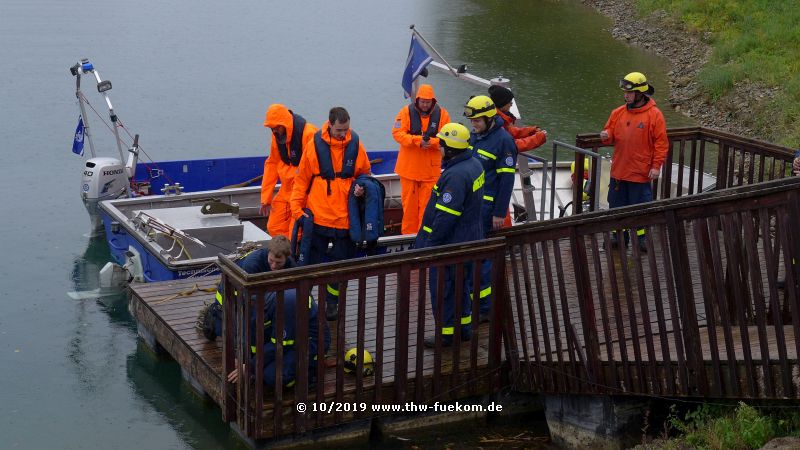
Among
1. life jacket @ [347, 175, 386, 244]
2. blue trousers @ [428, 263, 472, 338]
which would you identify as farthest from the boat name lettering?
blue trousers @ [428, 263, 472, 338]

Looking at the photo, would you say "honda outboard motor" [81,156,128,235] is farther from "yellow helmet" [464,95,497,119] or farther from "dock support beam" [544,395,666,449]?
"dock support beam" [544,395,666,449]

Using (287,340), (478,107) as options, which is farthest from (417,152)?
(287,340)

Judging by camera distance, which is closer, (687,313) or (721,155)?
(687,313)

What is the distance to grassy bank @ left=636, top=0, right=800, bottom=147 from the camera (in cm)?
1928

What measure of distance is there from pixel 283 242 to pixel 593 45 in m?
23.5

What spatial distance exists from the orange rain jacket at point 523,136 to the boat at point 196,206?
18 cm

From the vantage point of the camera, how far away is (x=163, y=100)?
2236 centimetres

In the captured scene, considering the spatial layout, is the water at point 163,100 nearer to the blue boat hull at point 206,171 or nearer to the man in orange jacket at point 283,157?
the blue boat hull at point 206,171

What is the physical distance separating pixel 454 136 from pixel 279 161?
3.02 metres

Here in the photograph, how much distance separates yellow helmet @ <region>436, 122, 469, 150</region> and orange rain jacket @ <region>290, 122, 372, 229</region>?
4.19ft

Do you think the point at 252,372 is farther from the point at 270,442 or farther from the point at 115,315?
the point at 115,315

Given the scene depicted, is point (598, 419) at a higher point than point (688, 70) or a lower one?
lower

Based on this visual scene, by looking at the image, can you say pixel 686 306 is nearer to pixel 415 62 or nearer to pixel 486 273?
pixel 486 273

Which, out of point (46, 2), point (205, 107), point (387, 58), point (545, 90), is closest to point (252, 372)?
point (205, 107)
